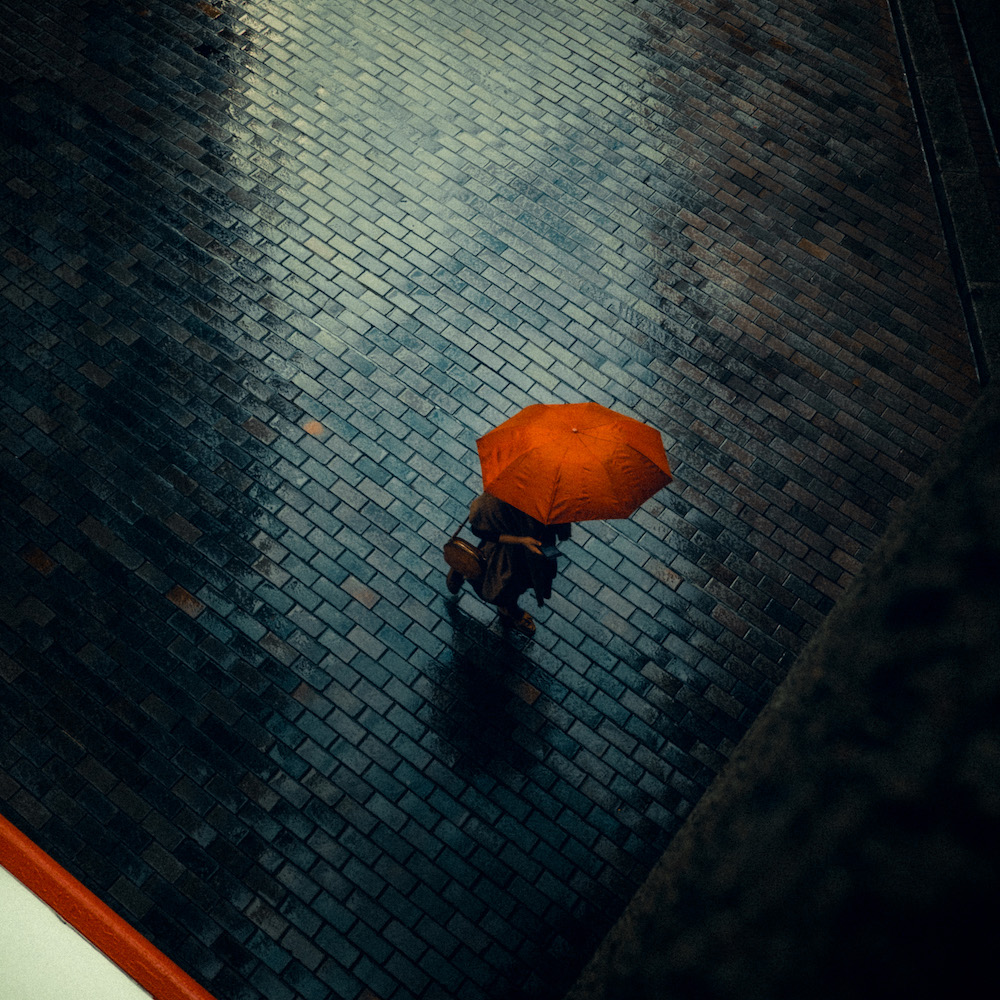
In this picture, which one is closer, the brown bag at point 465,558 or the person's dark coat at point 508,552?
the person's dark coat at point 508,552

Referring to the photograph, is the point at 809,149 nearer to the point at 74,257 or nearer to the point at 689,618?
the point at 689,618

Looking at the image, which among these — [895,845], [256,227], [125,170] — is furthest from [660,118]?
[895,845]

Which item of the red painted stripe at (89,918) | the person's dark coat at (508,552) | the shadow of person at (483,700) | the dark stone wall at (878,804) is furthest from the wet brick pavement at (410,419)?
the dark stone wall at (878,804)

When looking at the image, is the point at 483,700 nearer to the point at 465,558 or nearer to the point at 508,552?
the point at 465,558

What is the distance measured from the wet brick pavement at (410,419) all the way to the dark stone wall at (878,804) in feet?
12.9

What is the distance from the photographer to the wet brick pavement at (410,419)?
15.8ft

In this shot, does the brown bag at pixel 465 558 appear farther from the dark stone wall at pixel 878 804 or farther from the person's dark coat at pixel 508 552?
the dark stone wall at pixel 878 804

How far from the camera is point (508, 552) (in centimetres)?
468

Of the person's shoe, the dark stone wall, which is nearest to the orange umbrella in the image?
the person's shoe

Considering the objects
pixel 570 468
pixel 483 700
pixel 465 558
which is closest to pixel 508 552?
pixel 465 558

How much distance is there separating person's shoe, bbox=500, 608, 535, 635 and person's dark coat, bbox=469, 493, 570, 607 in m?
0.40

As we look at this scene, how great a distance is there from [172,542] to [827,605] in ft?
16.1


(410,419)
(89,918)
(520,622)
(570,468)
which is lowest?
(89,918)

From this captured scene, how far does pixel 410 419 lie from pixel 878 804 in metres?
5.44
